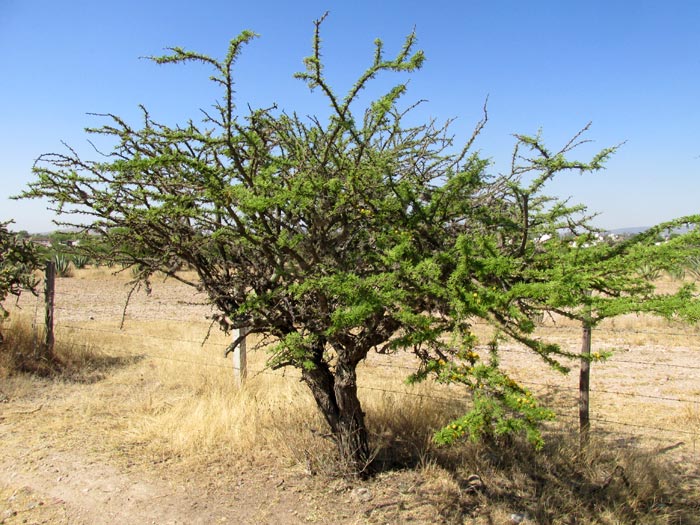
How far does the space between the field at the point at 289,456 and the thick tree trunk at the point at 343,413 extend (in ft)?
0.59

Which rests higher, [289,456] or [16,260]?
[16,260]

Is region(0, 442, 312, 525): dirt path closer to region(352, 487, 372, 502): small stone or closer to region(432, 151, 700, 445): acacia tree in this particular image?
region(352, 487, 372, 502): small stone

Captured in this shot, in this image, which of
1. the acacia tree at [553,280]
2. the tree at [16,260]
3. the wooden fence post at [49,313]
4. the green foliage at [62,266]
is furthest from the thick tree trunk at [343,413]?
the green foliage at [62,266]

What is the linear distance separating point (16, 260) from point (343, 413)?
5.93 metres

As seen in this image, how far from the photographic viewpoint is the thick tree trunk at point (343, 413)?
431 cm

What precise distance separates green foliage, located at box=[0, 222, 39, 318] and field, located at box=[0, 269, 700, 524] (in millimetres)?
1327

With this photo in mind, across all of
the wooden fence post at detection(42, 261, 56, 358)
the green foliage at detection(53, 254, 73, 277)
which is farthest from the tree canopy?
the green foliage at detection(53, 254, 73, 277)

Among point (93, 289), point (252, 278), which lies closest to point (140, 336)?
point (252, 278)

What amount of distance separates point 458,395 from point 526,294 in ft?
14.7

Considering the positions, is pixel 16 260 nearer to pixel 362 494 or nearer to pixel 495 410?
pixel 362 494

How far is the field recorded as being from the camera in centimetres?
396

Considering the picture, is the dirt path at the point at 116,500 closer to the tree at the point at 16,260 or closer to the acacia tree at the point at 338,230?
the acacia tree at the point at 338,230

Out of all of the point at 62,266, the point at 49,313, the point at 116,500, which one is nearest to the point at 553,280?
the point at 116,500

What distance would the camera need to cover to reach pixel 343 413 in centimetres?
437
